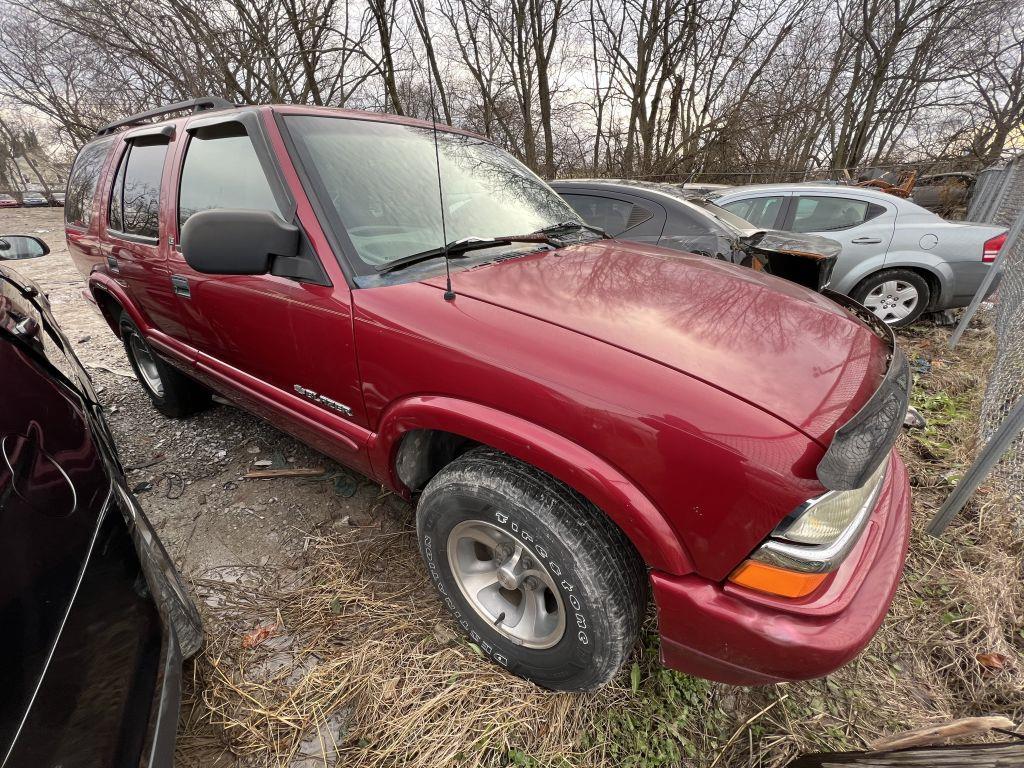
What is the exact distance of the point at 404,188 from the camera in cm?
203

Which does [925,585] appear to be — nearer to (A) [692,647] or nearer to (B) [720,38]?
(A) [692,647]

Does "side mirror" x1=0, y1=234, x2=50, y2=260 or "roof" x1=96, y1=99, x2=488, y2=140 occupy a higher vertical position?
"roof" x1=96, y1=99, x2=488, y2=140

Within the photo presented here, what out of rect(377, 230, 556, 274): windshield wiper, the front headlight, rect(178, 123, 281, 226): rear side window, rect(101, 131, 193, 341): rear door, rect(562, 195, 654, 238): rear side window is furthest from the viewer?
rect(562, 195, 654, 238): rear side window

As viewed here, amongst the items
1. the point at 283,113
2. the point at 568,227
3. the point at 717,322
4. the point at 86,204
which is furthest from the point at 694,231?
the point at 86,204

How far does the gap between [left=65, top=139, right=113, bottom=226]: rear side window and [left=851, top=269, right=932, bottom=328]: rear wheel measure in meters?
6.92

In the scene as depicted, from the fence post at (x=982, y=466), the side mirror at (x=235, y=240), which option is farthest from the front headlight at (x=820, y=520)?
the side mirror at (x=235, y=240)

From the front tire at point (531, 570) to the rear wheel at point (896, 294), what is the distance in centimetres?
529

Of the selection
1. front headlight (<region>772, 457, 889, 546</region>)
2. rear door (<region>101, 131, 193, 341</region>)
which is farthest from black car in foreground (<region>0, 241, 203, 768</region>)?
front headlight (<region>772, 457, 889, 546</region>)

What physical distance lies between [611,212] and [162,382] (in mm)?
3829

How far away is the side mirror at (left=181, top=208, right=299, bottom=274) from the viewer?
1575 mm

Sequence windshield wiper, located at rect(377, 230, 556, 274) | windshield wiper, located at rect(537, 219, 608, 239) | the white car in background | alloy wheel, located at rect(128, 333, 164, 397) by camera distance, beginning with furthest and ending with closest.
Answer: the white car in background < alloy wheel, located at rect(128, 333, 164, 397) < windshield wiper, located at rect(537, 219, 608, 239) < windshield wiper, located at rect(377, 230, 556, 274)

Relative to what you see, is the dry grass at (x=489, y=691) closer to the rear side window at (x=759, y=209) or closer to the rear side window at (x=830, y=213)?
the rear side window at (x=830, y=213)

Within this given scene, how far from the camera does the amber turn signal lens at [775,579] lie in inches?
45.3

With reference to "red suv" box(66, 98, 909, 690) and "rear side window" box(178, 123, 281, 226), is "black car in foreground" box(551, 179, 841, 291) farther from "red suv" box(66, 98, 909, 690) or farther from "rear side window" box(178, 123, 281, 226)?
"rear side window" box(178, 123, 281, 226)
